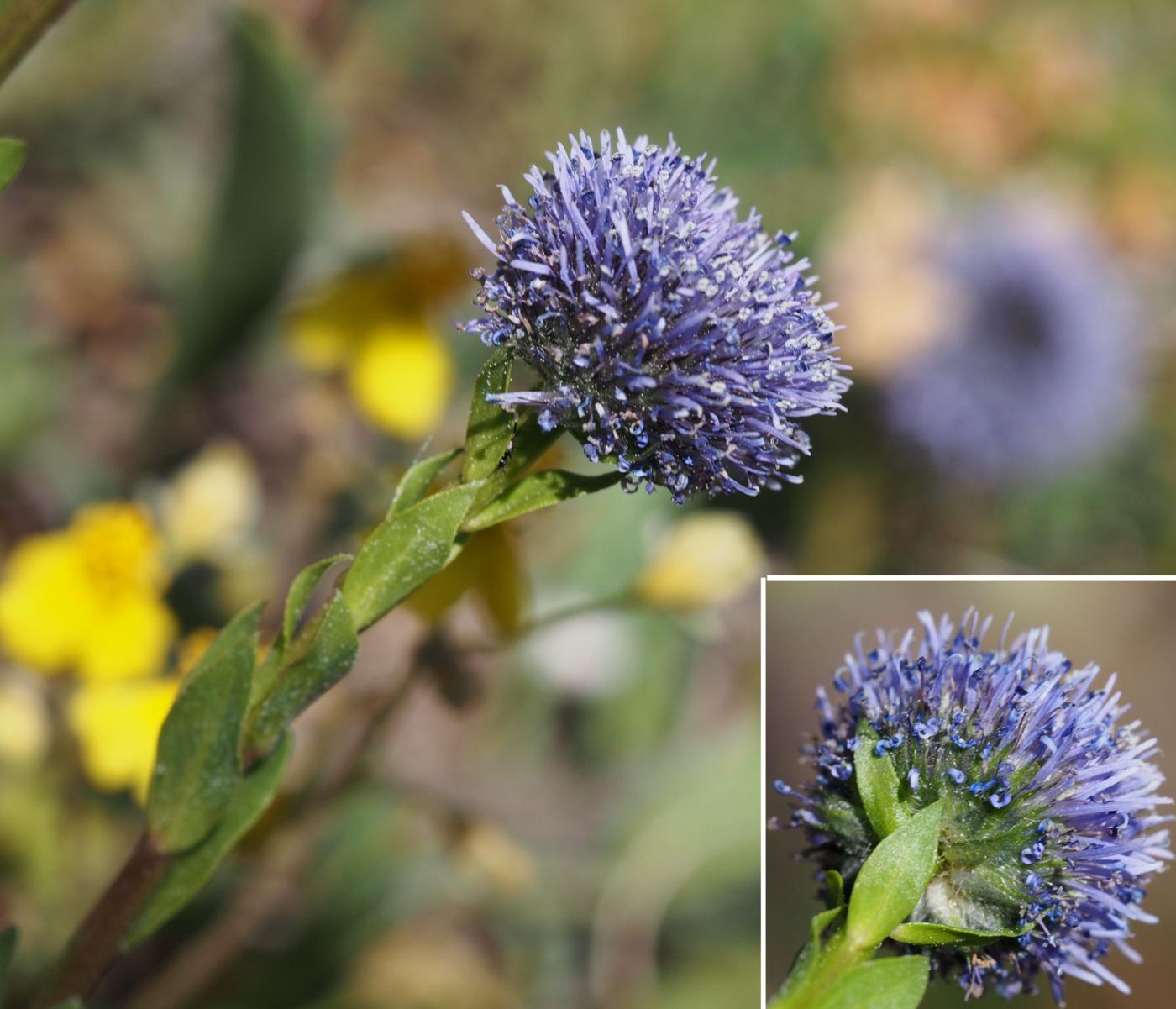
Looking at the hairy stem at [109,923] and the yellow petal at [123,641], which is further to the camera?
the yellow petal at [123,641]

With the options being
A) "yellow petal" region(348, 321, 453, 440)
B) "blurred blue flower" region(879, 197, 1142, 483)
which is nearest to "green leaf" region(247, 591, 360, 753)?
"yellow petal" region(348, 321, 453, 440)

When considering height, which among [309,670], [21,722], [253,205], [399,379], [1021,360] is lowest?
[309,670]

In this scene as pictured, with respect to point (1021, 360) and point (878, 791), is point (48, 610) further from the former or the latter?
point (1021, 360)

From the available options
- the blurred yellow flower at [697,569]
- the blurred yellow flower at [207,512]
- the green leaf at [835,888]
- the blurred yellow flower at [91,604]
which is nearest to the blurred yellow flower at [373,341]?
the blurred yellow flower at [207,512]

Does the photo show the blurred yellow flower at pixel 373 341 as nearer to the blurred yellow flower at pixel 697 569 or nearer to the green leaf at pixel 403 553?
the blurred yellow flower at pixel 697 569

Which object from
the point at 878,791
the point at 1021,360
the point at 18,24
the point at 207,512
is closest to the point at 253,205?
the point at 207,512

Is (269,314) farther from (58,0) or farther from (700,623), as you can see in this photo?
(58,0)

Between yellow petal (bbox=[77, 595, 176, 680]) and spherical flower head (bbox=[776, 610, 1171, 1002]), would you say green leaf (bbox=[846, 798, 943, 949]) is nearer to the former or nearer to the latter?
spherical flower head (bbox=[776, 610, 1171, 1002])

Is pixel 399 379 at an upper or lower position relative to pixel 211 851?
upper
